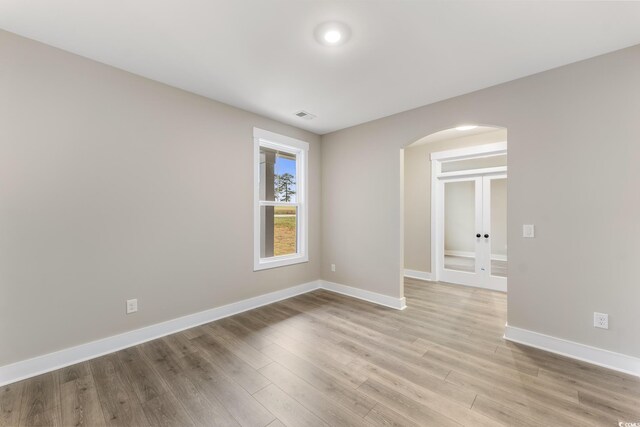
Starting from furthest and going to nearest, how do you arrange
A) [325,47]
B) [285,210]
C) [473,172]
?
1. [473,172]
2. [285,210]
3. [325,47]

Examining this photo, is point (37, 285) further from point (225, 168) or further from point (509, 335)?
point (509, 335)

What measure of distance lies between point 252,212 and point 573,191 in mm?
3469

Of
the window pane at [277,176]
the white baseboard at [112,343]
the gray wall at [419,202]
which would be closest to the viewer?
the white baseboard at [112,343]

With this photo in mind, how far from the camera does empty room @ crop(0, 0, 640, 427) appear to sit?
1.78 metres

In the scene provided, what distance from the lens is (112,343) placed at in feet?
7.95

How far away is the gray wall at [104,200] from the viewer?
203cm

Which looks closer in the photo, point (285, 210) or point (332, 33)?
point (332, 33)

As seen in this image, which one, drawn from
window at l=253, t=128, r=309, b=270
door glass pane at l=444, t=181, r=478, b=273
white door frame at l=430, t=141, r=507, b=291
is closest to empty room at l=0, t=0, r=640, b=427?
window at l=253, t=128, r=309, b=270

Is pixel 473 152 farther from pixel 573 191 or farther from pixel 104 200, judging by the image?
pixel 104 200

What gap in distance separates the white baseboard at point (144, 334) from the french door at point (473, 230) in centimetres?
187

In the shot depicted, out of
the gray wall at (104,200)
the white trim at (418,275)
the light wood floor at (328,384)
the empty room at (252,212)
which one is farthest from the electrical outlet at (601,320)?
the gray wall at (104,200)

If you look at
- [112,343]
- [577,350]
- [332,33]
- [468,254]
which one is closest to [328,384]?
[112,343]

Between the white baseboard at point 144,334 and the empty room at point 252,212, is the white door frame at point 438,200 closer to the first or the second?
the empty room at point 252,212

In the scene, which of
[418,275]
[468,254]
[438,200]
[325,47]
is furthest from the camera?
[418,275]
